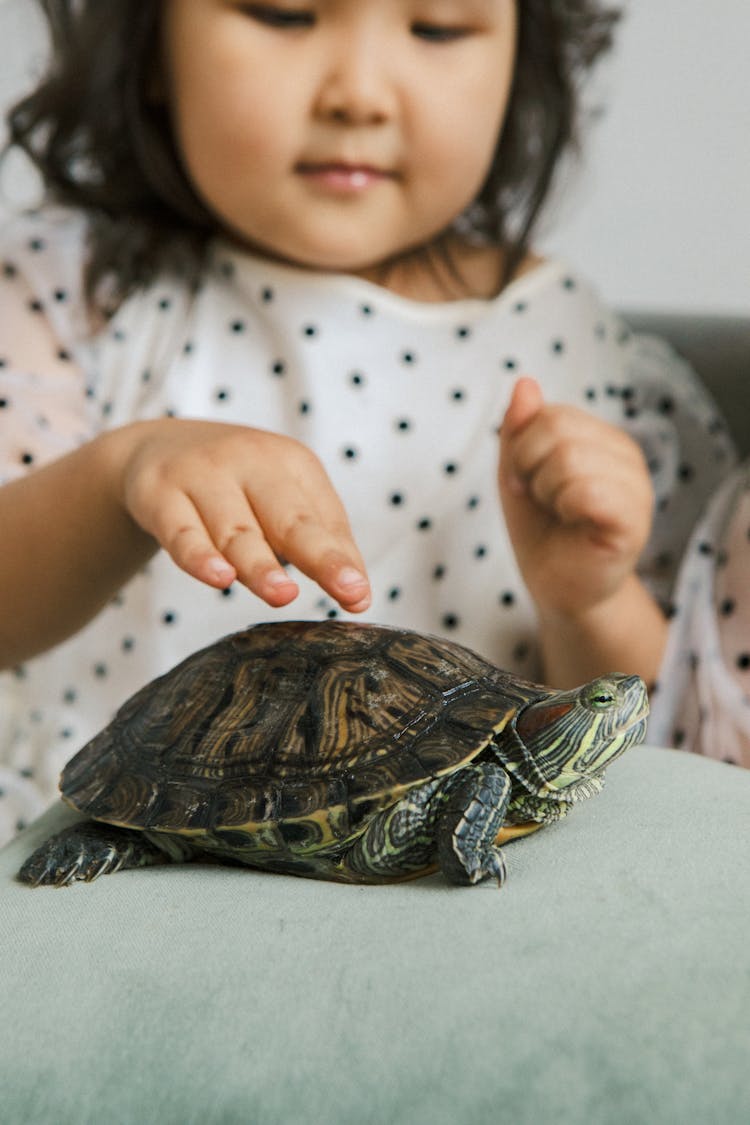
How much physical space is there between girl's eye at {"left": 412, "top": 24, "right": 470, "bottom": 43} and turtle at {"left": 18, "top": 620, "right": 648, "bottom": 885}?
0.51m

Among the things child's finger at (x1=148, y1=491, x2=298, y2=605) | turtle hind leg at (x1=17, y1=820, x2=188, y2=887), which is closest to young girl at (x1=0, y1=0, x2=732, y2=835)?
child's finger at (x1=148, y1=491, x2=298, y2=605)

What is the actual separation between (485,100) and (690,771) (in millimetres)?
552

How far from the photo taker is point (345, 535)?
540 mm

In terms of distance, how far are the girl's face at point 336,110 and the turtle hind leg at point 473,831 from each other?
1.76ft

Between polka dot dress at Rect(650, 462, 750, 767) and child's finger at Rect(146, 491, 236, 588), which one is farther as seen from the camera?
polka dot dress at Rect(650, 462, 750, 767)

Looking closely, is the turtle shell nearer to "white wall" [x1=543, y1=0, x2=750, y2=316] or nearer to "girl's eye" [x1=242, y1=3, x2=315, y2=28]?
"girl's eye" [x1=242, y1=3, x2=315, y2=28]

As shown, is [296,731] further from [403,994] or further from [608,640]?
[608,640]

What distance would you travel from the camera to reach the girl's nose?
79cm

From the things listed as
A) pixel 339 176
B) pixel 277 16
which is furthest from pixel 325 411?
pixel 277 16

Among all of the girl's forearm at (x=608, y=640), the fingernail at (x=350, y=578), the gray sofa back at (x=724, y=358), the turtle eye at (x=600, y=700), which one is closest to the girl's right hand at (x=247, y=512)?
the fingernail at (x=350, y=578)

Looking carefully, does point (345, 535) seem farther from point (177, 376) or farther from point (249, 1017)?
point (177, 376)

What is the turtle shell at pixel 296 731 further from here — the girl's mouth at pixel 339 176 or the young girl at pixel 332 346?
the girl's mouth at pixel 339 176

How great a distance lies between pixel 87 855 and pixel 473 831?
175mm

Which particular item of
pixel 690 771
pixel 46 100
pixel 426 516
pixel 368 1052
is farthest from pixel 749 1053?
pixel 46 100
